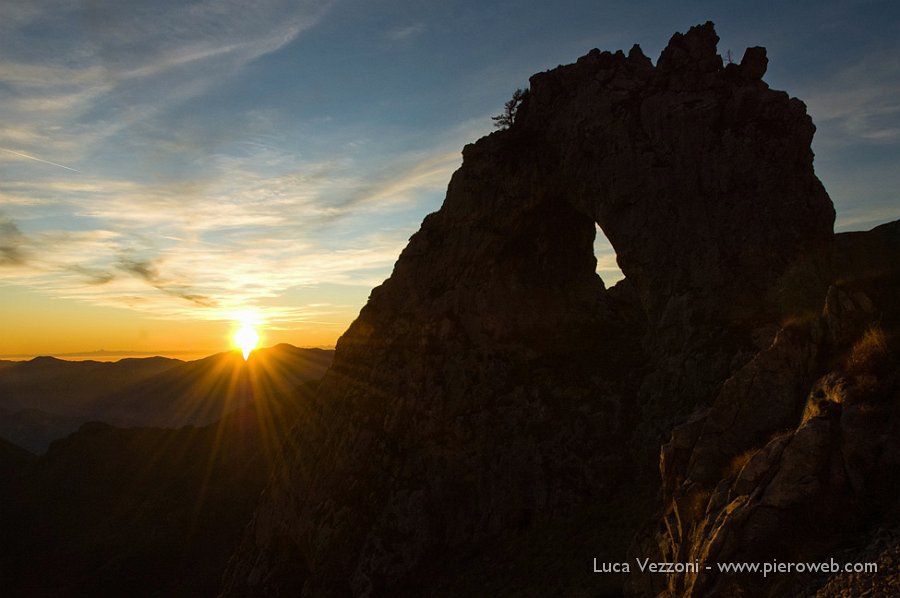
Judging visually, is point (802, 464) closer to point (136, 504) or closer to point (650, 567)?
point (650, 567)

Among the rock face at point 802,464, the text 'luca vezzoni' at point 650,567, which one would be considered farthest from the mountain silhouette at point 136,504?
the rock face at point 802,464

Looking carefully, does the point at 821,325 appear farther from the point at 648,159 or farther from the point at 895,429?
the point at 648,159

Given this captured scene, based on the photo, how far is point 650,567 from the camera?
19328mm

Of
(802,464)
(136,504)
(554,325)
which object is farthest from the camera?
(136,504)

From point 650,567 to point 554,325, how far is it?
27.1 metres

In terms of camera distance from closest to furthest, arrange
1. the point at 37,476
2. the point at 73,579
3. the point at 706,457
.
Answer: the point at 706,457 < the point at 73,579 < the point at 37,476

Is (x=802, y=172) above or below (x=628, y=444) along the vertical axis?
above

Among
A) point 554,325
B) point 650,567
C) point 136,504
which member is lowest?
point 136,504

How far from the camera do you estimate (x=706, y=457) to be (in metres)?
18.2

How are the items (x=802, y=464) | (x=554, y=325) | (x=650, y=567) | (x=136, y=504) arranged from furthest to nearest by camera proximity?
(x=136, y=504), (x=554, y=325), (x=650, y=567), (x=802, y=464)

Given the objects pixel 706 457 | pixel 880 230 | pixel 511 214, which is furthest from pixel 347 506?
pixel 880 230

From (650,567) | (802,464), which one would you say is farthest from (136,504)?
(802,464)

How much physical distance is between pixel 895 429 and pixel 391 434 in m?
33.1

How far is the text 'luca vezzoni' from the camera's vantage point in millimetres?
15255
